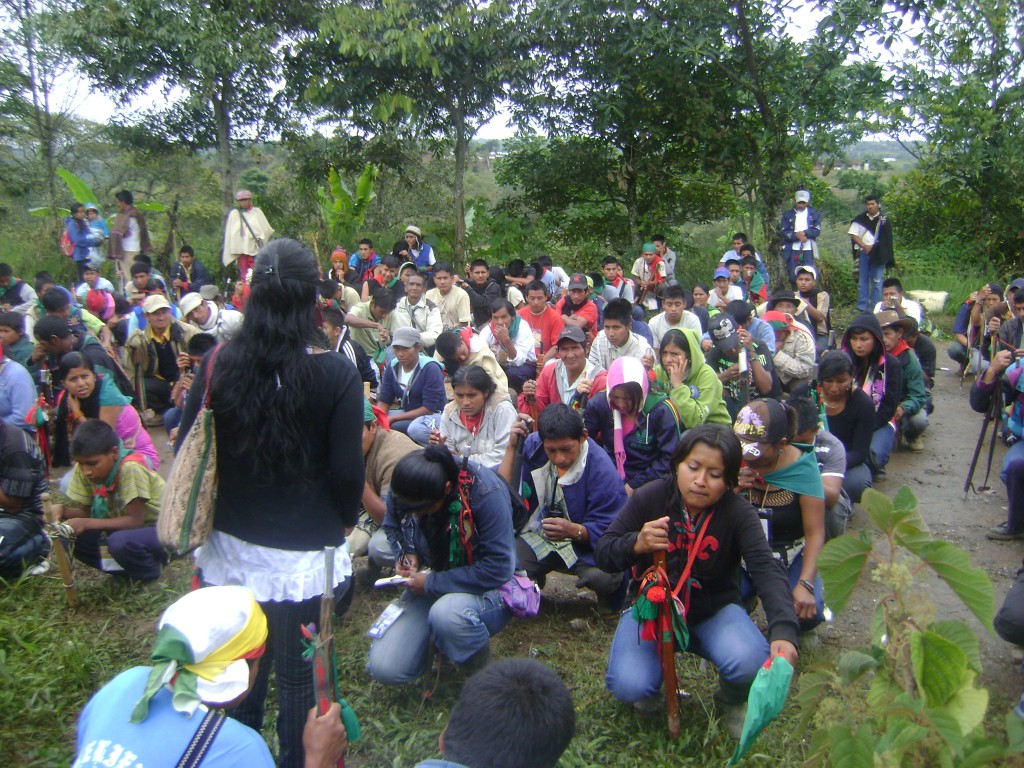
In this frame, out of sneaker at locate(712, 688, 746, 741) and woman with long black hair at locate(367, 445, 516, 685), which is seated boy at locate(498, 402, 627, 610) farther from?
sneaker at locate(712, 688, 746, 741)

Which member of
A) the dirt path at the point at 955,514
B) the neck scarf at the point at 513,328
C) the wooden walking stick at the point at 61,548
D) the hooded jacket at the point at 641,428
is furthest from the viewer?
the neck scarf at the point at 513,328

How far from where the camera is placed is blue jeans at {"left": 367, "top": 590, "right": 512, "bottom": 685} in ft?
11.8

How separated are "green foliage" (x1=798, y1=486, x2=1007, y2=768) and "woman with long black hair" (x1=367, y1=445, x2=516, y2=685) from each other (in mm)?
1874

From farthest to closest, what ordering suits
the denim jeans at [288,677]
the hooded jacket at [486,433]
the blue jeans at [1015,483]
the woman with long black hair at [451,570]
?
the hooded jacket at [486,433]
the blue jeans at [1015,483]
the woman with long black hair at [451,570]
the denim jeans at [288,677]

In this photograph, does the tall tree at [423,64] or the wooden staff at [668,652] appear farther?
the tall tree at [423,64]

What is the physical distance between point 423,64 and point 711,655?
9906 mm

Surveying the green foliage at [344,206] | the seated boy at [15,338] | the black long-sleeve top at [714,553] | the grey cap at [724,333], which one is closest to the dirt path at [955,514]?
the black long-sleeve top at [714,553]

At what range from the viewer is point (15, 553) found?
4594 mm

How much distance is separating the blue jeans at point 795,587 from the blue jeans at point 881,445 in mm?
2519

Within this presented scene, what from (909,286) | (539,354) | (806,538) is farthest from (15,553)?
(909,286)

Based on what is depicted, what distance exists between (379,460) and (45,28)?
36.3ft

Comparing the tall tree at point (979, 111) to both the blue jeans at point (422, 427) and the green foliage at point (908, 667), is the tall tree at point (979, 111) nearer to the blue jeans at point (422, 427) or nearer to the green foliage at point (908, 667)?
the blue jeans at point (422, 427)

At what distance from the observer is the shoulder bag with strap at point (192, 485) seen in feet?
8.00

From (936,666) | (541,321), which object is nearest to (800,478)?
(936,666)
